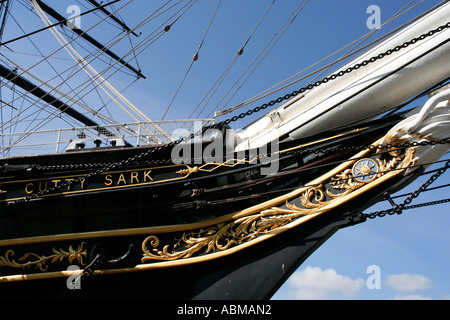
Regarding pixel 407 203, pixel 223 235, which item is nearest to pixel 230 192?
pixel 223 235

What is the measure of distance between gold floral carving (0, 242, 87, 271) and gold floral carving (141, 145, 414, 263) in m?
0.68

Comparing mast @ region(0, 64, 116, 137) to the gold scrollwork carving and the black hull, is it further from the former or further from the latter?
the gold scrollwork carving

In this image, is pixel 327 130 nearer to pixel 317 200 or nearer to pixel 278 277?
pixel 317 200

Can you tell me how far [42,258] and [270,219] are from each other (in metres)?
2.30

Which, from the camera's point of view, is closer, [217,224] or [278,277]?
[278,277]

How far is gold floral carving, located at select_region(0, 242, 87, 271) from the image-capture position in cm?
398

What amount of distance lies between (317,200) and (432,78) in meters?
1.48

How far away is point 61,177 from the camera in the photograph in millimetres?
4273

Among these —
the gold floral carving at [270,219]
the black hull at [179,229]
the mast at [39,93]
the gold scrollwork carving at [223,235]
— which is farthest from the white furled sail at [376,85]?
the mast at [39,93]

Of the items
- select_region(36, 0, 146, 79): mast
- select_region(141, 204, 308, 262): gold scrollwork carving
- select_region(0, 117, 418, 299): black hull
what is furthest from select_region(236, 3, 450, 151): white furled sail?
select_region(36, 0, 146, 79): mast

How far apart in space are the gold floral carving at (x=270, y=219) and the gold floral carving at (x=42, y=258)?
0.68 m

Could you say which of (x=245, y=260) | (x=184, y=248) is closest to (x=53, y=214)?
→ (x=184, y=248)

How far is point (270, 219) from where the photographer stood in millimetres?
3678

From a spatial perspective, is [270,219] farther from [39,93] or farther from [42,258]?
[39,93]
